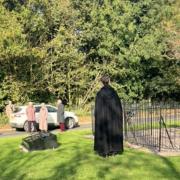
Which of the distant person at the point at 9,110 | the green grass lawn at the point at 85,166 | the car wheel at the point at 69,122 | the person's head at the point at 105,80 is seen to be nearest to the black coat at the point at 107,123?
the person's head at the point at 105,80

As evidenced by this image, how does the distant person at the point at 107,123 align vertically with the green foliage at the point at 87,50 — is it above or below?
below

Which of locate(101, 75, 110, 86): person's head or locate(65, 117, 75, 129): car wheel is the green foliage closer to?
locate(65, 117, 75, 129): car wheel

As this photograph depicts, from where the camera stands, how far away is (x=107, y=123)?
1359 centimetres

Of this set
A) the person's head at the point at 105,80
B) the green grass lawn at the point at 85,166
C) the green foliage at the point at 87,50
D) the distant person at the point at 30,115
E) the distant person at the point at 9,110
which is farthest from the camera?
the green foliage at the point at 87,50

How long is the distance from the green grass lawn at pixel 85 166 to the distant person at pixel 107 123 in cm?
32

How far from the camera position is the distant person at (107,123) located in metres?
13.6

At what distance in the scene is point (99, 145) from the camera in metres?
13.8

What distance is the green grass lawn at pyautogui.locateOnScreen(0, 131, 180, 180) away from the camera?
11406mm

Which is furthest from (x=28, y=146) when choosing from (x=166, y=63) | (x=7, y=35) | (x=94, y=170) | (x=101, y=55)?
(x=166, y=63)

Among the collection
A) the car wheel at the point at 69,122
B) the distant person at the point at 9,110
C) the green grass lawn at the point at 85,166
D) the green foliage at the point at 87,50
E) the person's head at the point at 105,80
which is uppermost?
the green foliage at the point at 87,50

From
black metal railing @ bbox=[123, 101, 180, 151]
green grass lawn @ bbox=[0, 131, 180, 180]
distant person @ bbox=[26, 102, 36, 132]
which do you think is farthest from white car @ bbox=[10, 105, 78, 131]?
green grass lawn @ bbox=[0, 131, 180, 180]

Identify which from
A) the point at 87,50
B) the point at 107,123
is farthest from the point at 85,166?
the point at 87,50

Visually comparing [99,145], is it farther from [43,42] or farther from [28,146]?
[43,42]

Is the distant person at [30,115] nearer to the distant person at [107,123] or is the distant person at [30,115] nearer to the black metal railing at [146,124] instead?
the black metal railing at [146,124]
